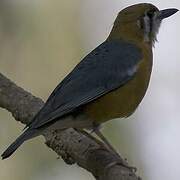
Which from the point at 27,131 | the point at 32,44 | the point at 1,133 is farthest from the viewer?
the point at 32,44

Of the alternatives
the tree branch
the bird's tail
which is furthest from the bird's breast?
the bird's tail

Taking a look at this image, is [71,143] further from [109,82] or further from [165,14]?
[165,14]

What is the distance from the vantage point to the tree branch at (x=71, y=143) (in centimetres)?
570

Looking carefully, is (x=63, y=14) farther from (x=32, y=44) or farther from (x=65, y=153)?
(x=65, y=153)

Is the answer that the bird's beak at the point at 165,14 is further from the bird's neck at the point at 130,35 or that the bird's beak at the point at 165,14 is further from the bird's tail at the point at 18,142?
the bird's tail at the point at 18,142

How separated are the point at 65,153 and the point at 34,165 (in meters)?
2.69

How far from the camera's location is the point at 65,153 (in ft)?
19.8

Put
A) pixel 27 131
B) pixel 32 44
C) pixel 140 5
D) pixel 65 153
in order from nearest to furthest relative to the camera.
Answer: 1. pixel 27 131
2. pixel 65 153
3. pixel 140 5
4. pixel 32 44

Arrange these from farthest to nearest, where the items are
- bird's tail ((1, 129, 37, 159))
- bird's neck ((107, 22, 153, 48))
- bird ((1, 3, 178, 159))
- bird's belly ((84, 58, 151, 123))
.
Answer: bird's neck ((107, 22, 153, 48)) < bird's belly ((84, 58, 151, 123)) < bird ((1, 3, 178, 159)) < bird's tail ((1, 129, 37, 159))

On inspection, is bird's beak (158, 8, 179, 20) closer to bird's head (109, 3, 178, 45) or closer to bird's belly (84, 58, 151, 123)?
bird's head (109, 3, 178, 45)

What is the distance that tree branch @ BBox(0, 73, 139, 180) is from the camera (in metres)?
5.70

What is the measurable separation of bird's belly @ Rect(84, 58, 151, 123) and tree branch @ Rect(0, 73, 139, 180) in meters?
0.22

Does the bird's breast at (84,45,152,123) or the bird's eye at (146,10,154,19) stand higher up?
the bird's eye at (146,10,154,19)

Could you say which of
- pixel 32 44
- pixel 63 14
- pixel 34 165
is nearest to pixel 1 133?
pixel 34 165
